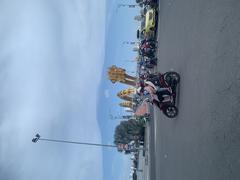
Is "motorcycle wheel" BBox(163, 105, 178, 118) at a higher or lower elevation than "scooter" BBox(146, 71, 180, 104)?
lower

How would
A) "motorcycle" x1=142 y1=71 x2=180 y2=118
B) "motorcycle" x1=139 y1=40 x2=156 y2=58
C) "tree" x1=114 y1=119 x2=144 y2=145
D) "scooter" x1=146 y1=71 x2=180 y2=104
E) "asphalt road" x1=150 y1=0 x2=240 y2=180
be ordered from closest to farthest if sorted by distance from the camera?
"asphalt road" x1=150 y1=0 x2=240 y2=180 < "motorcycle" x1=142 y1=71 x2=180 y2=118 < "scooter" x1=146 y1=71 x2=180 y2=104 < "motorcycle" x1=139 y1=40 x2=156 y2=58 < "tree" x1=114 y1=119 x2=144 y2=145

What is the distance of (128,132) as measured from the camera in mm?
57750

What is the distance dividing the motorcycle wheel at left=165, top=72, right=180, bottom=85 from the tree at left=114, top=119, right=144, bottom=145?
29.4 metres

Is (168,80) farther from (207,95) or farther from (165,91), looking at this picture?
(207,95)

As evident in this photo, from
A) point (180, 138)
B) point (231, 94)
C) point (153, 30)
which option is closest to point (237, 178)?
point (231, 94)

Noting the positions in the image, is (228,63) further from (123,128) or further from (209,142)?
(123,128)

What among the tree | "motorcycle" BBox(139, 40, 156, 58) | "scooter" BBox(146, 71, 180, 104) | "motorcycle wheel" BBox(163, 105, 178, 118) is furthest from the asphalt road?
the tree

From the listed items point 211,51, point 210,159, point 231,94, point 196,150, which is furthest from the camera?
point 196,150

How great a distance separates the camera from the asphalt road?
9758mm

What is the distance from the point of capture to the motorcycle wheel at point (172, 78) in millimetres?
17750

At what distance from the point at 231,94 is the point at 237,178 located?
2.44 meters

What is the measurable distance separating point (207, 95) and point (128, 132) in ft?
151

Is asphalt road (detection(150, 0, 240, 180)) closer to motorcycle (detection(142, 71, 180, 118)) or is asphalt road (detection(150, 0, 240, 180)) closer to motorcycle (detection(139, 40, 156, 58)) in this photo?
motorcycle (detection(142, 71, 180, 118))

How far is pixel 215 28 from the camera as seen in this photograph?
11914 mm
